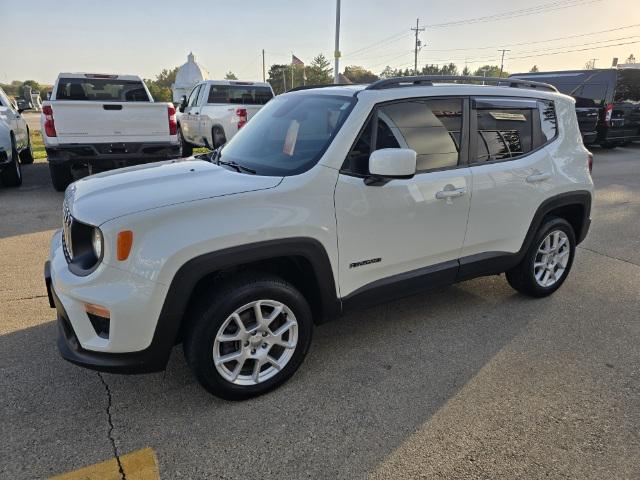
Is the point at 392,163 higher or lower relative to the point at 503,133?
lower

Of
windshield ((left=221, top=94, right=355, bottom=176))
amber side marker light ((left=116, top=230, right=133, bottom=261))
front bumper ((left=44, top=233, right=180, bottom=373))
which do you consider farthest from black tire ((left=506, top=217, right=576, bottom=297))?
amber side marker light ((left=116, top=230, right=133, bottom=261))

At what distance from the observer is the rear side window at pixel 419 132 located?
118 inches

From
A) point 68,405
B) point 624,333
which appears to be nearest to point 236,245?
point 68,405

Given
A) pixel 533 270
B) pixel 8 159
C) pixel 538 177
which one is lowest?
pixel 533 270

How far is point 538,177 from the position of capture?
3791 mm

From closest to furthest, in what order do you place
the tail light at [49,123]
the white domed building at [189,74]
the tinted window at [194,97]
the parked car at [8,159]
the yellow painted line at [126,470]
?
the yellow painted line at [126,470]
the tail light at [49,123]
the parked car at [8,159]
the tinted window at [194,97]
the white domed building at [189,74]

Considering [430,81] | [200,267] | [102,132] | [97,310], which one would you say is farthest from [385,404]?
[102,132]

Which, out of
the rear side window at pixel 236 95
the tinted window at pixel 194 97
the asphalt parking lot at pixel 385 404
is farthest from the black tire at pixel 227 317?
the tinted window at pixel 194 97

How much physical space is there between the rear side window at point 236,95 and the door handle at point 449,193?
8.88m

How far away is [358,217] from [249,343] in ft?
3.23

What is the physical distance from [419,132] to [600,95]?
1329 centimetres

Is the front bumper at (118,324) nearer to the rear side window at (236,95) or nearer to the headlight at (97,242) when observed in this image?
the headlight at (97,242)

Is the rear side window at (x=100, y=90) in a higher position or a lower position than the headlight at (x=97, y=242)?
higher

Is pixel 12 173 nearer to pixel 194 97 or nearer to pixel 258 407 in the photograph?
pixel 194 97
